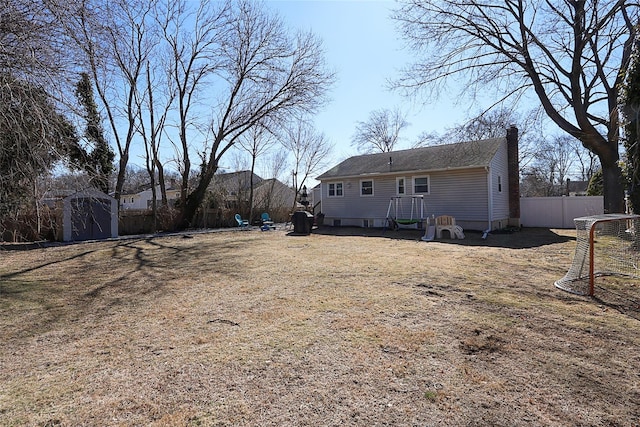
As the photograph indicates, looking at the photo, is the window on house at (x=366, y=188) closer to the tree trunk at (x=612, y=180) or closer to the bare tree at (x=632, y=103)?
the tree trunk at (x=612, y=180)

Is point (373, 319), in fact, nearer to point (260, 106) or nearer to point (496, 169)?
point (496, 169)

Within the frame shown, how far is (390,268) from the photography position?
728cm

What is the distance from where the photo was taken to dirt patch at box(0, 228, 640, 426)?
2404 mm

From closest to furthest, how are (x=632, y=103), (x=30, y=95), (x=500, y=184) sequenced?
(x=30, y=95), (x=632, y=103), (x=500, y=184)

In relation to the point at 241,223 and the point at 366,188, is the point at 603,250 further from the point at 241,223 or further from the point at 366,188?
the point at 241,223

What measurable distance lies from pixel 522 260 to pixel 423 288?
416cm

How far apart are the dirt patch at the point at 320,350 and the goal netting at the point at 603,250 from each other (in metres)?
0.37

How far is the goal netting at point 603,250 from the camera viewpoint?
5680mm

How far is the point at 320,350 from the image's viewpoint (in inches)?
132

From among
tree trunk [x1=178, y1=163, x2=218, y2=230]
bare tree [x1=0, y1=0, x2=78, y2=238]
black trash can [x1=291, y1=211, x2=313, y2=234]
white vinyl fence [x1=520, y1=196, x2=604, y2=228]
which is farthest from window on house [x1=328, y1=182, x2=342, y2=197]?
bare tree [x1=0, y1=0, x2=78, y2=238]

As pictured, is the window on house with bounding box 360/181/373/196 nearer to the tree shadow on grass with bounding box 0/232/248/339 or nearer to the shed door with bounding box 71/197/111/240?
the tree shadow on grass with bounding box 0/232/248/339

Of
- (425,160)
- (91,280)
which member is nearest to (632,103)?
(425,160)

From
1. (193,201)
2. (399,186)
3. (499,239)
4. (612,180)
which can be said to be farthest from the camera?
(193,201)

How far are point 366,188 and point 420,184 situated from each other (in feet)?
9.79
